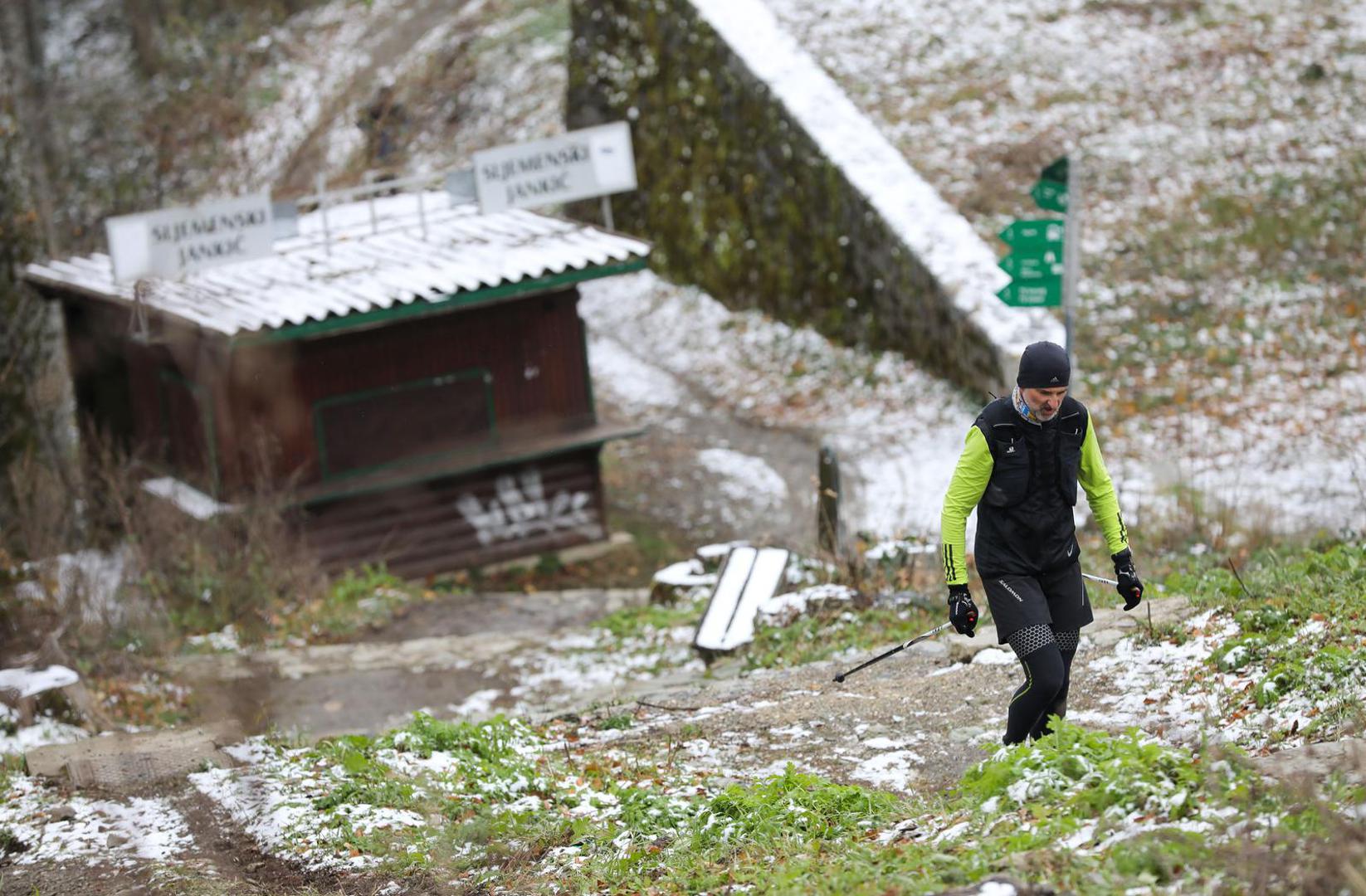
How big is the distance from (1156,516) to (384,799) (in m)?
6.87

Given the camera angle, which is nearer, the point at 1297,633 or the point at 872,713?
the point at 1297,633

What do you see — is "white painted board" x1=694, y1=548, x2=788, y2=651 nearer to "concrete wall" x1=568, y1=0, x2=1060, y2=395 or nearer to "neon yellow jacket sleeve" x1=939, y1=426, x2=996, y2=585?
"neon yellow jacket sleeve" x1=939, y1=426, x2=996, y2=585

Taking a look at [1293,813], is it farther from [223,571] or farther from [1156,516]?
[223,571]

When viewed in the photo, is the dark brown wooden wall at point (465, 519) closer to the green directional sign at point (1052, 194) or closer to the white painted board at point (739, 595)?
the white painted board at point (739, 595)

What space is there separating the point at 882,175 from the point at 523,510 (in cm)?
648

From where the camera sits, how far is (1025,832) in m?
→ 4.43

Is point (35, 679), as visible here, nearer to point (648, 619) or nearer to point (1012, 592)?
point (648, 619)

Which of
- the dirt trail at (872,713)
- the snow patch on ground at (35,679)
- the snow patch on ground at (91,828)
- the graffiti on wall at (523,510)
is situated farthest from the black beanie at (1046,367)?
the graffiti on wall at (523,510)

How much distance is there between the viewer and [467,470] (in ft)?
42.8

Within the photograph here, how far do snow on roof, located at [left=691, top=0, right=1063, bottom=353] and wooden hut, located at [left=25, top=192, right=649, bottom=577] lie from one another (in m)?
4.07

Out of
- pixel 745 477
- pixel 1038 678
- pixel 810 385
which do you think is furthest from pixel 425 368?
pixel 1038 678

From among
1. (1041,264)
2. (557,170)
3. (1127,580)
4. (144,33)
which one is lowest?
(1127,580)

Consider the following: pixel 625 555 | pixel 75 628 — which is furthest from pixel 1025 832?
pixel 625 555

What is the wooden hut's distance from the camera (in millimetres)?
12289
